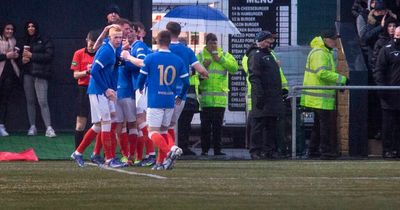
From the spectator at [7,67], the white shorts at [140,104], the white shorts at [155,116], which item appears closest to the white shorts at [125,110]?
the white shorts at [140,104]

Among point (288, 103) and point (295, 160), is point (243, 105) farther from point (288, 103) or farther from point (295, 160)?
point (295, 160)

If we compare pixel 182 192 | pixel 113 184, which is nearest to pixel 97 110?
pixel 113 184

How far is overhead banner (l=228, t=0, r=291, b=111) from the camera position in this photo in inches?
996

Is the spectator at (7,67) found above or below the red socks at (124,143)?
above

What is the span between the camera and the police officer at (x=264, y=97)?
21.7m

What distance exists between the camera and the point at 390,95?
21734mm

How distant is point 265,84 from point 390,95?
2.05 m

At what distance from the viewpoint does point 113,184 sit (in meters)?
14.2

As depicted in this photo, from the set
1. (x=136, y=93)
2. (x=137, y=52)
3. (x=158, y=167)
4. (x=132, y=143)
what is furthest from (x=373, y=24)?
(x=158, y=167)

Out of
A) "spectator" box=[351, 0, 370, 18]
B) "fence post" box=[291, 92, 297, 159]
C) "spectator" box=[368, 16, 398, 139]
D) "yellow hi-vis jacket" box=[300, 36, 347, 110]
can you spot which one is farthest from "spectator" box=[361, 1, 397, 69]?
"fence post" box=[291, 92, 297, 159]

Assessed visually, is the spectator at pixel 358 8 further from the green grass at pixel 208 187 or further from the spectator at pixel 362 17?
the green grass at pixel 208 187

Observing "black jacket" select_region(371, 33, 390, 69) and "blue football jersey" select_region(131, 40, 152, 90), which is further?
"black jacket" select_region(371, 33, 390, 69)

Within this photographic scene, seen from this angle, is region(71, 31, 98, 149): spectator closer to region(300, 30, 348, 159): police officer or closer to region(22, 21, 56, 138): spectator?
region(22, 21, 56, 138): spectator

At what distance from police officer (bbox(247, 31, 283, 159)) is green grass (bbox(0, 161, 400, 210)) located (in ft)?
10.2
